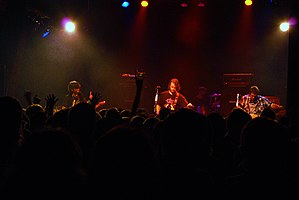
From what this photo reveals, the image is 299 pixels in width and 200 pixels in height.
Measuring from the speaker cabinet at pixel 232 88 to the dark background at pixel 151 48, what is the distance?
0.08 meters

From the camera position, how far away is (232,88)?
13555 millimetres

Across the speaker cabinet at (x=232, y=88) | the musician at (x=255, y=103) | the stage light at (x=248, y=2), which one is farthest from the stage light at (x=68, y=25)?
the musician at (x=255, y=103)

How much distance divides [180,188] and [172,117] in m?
0.64

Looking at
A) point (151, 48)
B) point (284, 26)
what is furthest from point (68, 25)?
point (284, 26)

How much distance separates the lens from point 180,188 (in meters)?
1.94

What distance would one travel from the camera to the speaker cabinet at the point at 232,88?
13.2m

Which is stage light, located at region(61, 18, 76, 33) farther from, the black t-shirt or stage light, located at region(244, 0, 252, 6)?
stage light, located at region(244, 0, 252, 6)

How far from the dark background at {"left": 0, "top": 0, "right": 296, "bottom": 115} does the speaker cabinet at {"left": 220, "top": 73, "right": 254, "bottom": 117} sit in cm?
8

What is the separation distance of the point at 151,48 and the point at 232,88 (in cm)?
445

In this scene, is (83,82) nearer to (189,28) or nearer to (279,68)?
(189,28)

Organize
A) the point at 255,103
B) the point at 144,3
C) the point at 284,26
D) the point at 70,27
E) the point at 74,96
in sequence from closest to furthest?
1. the point at 74,96
2. the point at 255,103
3. the point at 284,26
4. the point at 144,3
5. the point at 70,27

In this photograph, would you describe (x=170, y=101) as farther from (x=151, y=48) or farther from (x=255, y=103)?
(x=151, y=48)

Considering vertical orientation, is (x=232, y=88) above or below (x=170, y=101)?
above

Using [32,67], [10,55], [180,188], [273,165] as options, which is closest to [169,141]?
[180,188]
